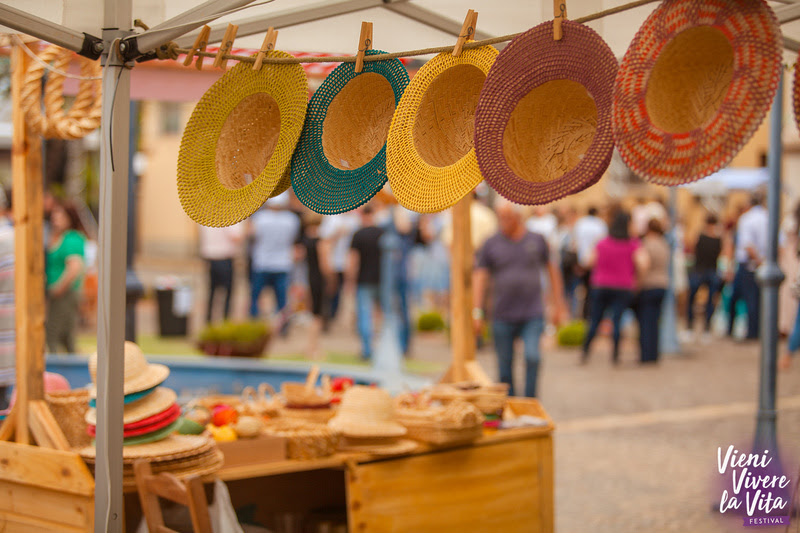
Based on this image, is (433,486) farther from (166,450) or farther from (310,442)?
(166,450)

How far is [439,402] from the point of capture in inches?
166

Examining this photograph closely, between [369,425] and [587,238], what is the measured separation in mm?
8628

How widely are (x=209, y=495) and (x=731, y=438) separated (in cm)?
423

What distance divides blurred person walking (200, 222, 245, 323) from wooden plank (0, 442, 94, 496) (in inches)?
292

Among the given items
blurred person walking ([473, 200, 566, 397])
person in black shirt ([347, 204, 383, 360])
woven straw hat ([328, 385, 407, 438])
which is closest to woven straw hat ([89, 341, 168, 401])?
woven straw hat ([328, 385, 407, 438])

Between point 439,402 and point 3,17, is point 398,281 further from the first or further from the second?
point 3,17

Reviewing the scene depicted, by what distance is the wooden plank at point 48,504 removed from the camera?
9.91 feet

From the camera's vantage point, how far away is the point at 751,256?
1052cm

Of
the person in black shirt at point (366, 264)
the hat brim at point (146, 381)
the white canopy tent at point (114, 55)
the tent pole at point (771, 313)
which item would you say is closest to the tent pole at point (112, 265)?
the white canopy tent at point (114, 55)

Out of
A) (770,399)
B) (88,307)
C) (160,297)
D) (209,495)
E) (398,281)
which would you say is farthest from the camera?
(88,307)

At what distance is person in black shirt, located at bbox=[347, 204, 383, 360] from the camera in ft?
30.8

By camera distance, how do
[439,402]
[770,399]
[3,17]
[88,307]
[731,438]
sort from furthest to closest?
[88,307] < [731,438] < [770,399] < [439,402] < [3,17]

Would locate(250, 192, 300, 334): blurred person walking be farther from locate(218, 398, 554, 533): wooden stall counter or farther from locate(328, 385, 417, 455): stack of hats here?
locate(328, 385, 417, 455): stack of hats

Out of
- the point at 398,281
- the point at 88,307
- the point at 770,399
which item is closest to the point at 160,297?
the point at 88,307
